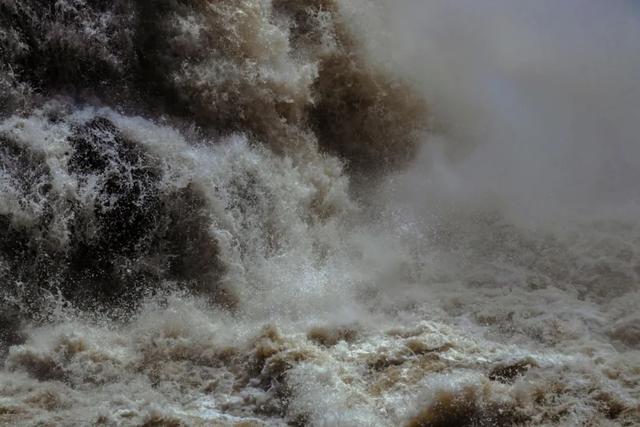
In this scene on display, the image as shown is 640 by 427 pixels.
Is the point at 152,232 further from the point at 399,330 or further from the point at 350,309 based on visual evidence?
the point at 399,330

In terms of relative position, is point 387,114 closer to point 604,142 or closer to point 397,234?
point 397,234

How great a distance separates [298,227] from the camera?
5.21 meters

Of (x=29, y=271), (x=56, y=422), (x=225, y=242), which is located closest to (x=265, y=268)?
(x=225, y=242)

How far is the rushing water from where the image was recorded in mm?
3480

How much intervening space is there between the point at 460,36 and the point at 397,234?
2.86 meters

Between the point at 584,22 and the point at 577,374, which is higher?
the point at 584,22

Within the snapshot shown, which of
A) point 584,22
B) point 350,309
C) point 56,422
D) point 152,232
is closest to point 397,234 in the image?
point 350,309

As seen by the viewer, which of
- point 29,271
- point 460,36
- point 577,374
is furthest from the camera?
point 460,36

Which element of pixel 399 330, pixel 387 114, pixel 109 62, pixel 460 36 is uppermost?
pixel 460 36

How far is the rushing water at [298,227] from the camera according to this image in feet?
11.4

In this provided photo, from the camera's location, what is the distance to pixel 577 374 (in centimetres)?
351

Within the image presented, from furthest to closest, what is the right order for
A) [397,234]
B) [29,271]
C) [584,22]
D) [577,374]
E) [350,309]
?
[584,22] → [397,234] → [350,309] → [29,271] → [577,374]

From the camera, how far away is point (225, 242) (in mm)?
4609

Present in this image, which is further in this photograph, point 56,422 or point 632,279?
point 632,279
